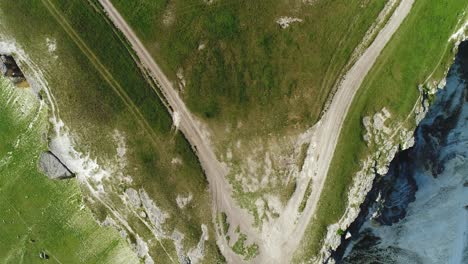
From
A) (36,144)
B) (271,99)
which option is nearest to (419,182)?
(271,99)

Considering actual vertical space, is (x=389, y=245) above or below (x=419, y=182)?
below

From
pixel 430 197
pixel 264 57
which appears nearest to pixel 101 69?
pixel 264 57

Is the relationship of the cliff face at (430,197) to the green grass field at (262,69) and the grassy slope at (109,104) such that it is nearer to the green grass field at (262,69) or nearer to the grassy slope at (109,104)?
the green grass field at (262,69)

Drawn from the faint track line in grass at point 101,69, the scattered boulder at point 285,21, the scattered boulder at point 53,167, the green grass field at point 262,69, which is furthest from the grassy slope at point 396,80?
the scattered boulder at point 53,167

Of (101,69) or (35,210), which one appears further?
(35,210)

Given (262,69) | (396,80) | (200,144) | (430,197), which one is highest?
(262,69)

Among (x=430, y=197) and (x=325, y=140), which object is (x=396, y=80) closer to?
(x=325, y=140)

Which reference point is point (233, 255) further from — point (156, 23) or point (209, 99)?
point (156, 23)
